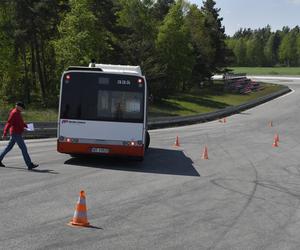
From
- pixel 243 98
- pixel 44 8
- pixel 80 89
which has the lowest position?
pixel 243 98

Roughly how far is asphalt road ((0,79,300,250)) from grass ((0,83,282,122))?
16875mm

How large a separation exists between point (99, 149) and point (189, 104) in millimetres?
42024

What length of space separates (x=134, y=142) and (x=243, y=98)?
5526 centimetres

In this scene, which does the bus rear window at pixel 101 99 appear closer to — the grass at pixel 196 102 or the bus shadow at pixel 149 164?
the bus shadow at pixel 149 164

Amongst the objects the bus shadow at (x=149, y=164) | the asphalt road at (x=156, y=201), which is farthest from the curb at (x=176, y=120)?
the bus shadow at (x=149, y=164)

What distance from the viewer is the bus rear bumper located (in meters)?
17.0

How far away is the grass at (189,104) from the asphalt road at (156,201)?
55.4ft

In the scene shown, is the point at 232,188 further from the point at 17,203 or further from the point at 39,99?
the point at 39,99

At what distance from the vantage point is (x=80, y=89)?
1712 centimetres

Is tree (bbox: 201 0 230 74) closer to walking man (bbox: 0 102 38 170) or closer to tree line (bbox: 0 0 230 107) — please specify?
tree line (bbox: 0 0 230 107)

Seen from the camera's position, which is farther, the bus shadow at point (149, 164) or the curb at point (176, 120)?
the curb at point (176, 120)

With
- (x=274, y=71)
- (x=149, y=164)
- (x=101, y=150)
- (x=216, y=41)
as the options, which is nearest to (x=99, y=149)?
(x=101, y=150)

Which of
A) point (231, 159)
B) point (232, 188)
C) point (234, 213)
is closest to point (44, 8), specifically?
point (231, 159)

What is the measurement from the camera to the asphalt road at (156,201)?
29.9 ft
